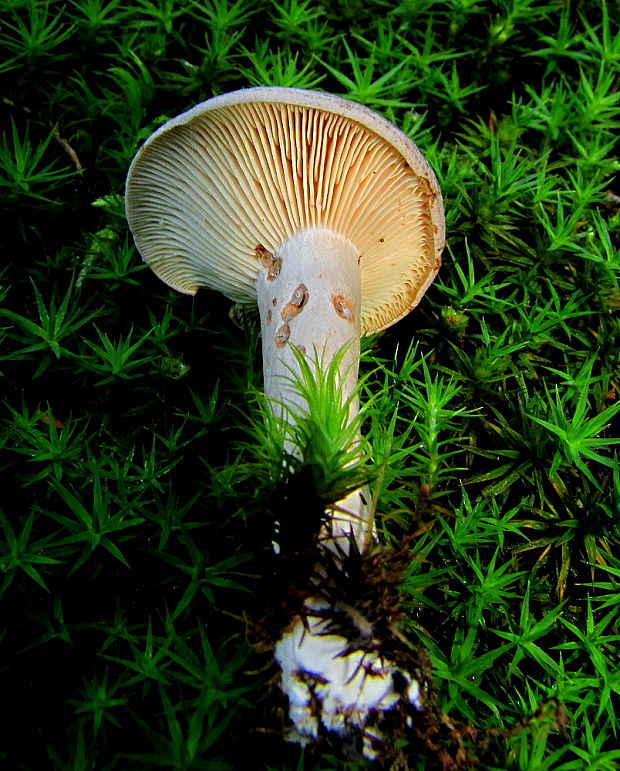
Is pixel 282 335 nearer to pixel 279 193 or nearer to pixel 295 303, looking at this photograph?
pixel 295 303

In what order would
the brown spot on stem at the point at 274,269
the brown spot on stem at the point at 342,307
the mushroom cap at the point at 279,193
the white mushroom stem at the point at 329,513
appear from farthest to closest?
the brown spot on stem at the point at 274,269 → the brown spot on stem at the point at 342,307 → the mushroom cap at the point at 279,193 → the white mushroom stem at the point at 329,513

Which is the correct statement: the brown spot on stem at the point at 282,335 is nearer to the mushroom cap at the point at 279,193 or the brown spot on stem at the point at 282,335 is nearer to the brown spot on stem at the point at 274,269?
the brown spot on stem at the point at 274,269

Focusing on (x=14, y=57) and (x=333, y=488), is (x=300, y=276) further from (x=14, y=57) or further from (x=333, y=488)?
(x=14, y=57)

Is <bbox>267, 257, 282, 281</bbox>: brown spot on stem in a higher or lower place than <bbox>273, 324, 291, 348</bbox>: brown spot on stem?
higher

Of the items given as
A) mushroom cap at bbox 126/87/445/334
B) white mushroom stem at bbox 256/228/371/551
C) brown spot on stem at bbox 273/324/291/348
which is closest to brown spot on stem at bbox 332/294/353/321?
white mushroom stem at bbox 256/228/371/551

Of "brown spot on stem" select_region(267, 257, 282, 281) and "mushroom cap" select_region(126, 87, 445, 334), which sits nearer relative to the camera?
"mushroom cap" select_region(126, 87, 445, 334)

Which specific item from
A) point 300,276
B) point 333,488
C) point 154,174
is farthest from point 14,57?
point 333,488

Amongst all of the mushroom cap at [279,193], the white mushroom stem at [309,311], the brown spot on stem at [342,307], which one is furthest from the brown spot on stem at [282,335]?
the mushroom cap at [279,193]

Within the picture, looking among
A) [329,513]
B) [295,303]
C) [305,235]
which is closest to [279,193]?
[305,235]

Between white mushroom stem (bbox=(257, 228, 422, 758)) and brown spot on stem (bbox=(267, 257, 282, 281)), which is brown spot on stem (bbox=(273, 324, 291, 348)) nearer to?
white mushroom stem (bbox=(257, 228, 422, 758))
